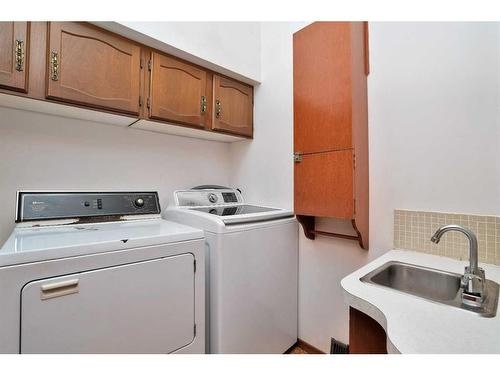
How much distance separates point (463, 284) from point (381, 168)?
799mm

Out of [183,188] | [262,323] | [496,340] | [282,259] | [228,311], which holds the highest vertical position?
[183,188]

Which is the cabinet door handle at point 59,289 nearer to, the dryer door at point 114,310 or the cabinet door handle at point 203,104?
the dryer door at point 114,310

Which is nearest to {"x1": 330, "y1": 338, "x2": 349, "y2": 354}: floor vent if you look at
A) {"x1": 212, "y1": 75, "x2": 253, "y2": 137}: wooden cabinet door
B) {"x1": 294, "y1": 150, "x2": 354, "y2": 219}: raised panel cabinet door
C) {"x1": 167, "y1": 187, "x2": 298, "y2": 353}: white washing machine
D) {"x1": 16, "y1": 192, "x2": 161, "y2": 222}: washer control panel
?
{"x1": 167, "y1": 187, "x2": 298, "y2": 353}: white washing machine

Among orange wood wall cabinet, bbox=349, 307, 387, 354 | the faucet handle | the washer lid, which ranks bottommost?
orange wood wall cabinet, bbox=349, 307, 387, 354

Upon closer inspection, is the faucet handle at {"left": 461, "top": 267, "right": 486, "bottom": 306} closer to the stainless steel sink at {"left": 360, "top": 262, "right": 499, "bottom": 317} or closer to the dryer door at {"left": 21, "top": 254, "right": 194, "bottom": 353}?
the stainless steel sink at {"left": 360, "top": 262, "right": 499, "bottom": 317}

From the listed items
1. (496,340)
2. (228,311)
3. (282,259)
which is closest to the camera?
(496,340)

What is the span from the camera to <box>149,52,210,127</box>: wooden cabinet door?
168 cm

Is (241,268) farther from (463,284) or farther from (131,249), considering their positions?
(463,284)

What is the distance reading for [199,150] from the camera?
2.38 m

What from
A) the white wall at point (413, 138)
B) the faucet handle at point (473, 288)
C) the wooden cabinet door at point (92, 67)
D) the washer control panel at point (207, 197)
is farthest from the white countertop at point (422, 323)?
the wooden cabinet door at point (92, 67)

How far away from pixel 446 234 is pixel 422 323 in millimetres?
832

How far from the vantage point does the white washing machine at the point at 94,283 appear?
931mm
